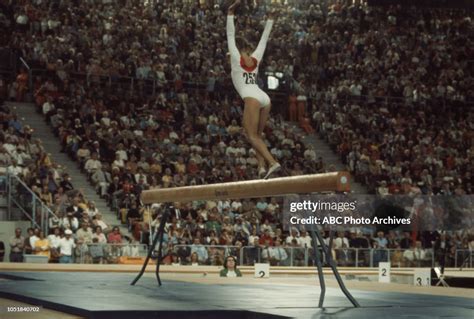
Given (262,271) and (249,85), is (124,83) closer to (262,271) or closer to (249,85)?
(262,271)

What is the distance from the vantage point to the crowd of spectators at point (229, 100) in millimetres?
18891

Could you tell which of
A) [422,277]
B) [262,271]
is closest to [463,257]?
[422,277]

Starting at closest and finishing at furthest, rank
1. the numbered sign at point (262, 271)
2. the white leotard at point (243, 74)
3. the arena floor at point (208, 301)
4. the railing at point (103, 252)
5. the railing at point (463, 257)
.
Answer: the arena floor at point (208, 301) → the white leotard at point (243, 74) → the numbered sign at point (262, 271) → the railing at point (103, 252) → the railing at point (463, 257)

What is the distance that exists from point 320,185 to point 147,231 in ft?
35.7

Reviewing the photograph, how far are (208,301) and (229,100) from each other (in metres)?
16.4

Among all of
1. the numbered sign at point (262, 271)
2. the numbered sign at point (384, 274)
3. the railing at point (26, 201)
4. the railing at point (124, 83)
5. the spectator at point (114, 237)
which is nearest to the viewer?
the numbered sign at point (262, 271)

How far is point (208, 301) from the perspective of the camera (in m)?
7.20

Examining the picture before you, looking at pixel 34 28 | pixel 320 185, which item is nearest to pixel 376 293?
pixel 320 185

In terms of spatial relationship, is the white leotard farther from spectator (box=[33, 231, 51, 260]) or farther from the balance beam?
spectator (box=[33, 231, 51, 260])

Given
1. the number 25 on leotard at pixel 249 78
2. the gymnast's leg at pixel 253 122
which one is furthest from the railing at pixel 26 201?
the number 25 on leotard at pixel 249 78

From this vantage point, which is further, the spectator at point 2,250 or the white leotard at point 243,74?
the spectator at point 2,250

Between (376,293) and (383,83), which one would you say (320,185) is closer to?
(376,293)

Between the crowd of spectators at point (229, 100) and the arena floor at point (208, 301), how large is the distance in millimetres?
7816

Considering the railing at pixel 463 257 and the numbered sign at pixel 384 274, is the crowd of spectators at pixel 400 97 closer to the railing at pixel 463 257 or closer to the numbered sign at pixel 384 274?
the railing at pixel 463 257
